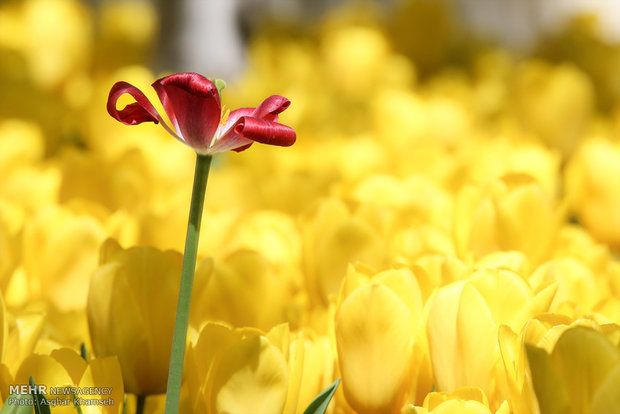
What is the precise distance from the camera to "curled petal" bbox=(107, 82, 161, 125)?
508 mm

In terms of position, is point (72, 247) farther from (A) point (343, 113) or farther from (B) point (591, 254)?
(A) point (343, 113)

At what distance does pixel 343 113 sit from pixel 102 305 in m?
1.22

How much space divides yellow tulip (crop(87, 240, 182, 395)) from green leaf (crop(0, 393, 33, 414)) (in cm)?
11

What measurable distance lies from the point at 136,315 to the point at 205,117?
7.1 inches

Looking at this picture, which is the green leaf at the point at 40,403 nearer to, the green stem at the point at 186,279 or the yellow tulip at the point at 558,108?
the green stem at the point at 186,279

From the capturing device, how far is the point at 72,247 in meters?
0.81

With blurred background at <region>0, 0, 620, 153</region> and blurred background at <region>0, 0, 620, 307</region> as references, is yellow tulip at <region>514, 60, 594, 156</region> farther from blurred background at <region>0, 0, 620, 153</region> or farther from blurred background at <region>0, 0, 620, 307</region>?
blurred background at <region>0, 0, 620, 153</region>

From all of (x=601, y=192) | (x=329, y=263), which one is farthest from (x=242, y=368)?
(x=601, y=192)

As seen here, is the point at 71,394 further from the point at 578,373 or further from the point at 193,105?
the point at 578,373

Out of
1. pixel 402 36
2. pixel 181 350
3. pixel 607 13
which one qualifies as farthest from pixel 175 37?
pixel 607 13

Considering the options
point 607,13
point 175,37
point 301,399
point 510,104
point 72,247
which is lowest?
point 301,399

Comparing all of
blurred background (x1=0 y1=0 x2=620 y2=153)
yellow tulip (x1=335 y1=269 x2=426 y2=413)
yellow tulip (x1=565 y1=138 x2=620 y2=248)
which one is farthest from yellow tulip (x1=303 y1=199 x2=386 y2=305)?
blurred background (x1=0 y1=0 x2=620 y2=153)

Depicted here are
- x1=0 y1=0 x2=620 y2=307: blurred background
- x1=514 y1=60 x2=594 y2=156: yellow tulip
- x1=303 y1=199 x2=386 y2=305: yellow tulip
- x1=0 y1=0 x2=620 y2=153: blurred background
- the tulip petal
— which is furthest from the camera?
x1=0 y1=0 x2=620 y2=153: blurred background

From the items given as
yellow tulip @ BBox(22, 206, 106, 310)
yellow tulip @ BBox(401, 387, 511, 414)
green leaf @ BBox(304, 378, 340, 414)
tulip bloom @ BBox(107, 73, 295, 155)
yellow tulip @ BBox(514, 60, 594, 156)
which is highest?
yellow tulip @ BBox(514, 60, 594, 156)
